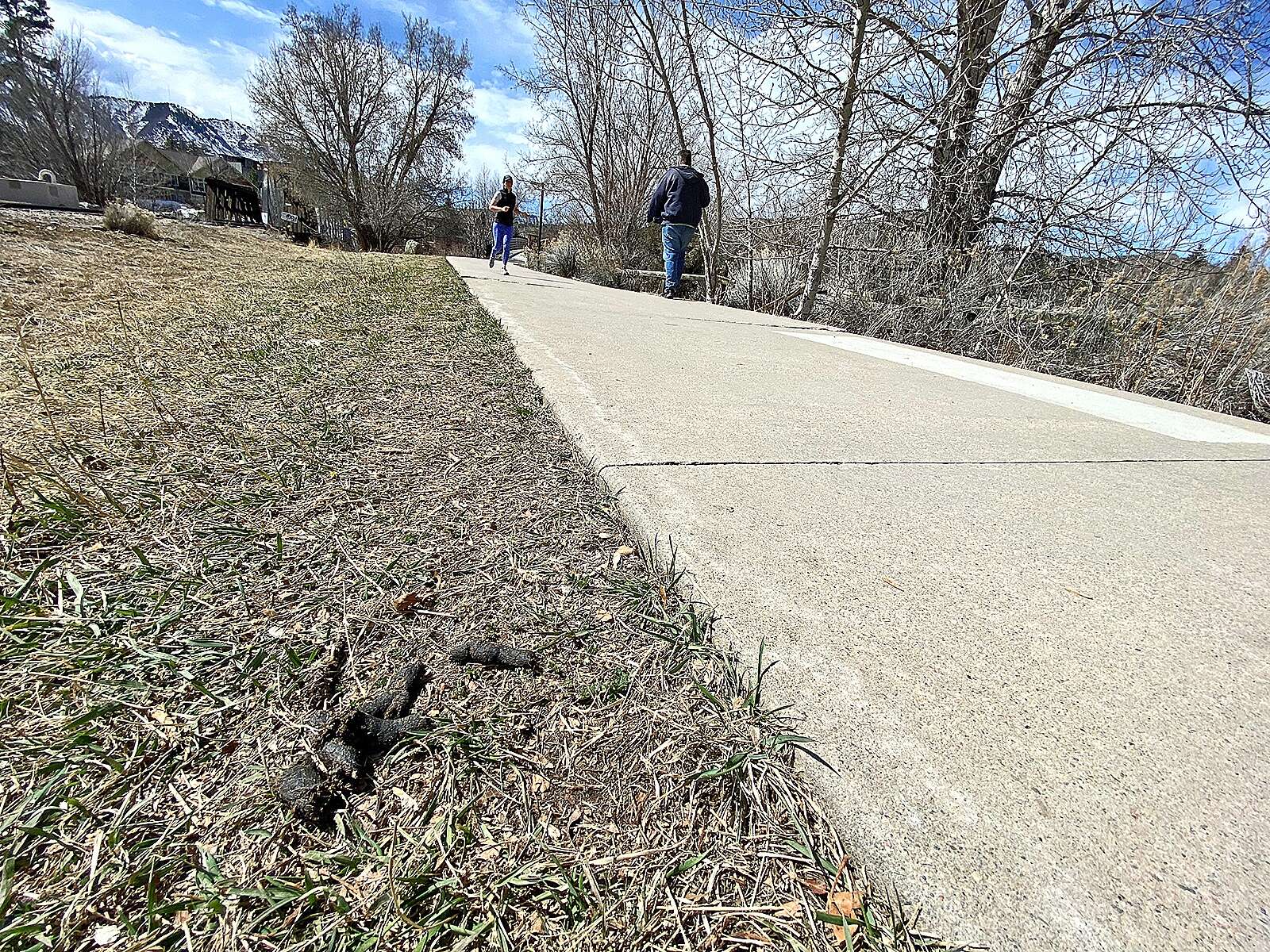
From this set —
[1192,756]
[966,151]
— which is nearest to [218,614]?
[1192,756]

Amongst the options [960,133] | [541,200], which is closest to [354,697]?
[960,133]

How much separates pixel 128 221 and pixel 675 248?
27.7 ft

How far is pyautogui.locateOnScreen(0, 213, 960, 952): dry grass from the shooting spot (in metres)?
0.73

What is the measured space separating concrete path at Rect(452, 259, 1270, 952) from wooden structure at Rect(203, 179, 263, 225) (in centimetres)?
2807

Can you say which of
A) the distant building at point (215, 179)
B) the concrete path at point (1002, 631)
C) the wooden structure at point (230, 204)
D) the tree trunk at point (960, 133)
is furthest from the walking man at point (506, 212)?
the wooden structure at point (230, 204)

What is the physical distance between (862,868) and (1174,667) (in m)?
0.87

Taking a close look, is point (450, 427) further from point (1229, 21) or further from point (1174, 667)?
point (1229, 21)

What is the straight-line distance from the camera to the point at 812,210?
7477mm

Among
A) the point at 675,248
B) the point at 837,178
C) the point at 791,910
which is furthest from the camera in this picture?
the point at 675,248

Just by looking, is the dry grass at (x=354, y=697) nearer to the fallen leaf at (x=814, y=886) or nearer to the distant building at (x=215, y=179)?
the fallen leaf at (x=814, y=886)

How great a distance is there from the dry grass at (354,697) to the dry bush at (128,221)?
9601 millimetres

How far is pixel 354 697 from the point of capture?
1.00 m

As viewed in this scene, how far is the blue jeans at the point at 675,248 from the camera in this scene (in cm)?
831

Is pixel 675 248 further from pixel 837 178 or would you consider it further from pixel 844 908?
pixel 844 908
